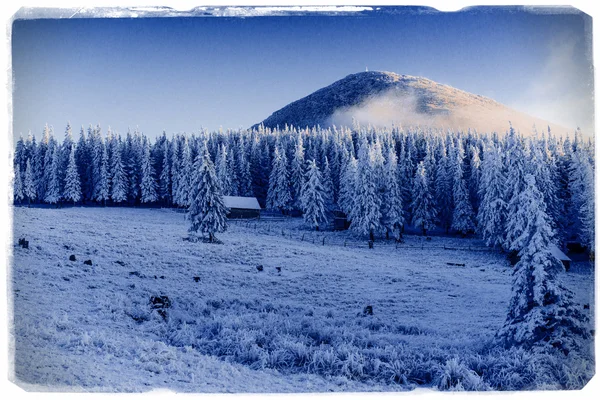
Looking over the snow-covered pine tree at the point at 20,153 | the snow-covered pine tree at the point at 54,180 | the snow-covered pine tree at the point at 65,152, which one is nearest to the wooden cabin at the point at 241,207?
the snow-covered pine tree at the point at 65,152

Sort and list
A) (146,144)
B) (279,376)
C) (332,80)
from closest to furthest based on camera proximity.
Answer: (279,376) < (332,80) < (146,144)

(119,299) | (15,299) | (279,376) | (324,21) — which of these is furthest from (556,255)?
(15,299)

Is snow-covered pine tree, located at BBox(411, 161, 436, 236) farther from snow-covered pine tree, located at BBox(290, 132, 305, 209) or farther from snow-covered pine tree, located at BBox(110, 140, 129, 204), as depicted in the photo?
snow-covered pine tree, located at BBox(110, 140, 129, 204)

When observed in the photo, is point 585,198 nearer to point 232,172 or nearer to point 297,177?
point 232,172

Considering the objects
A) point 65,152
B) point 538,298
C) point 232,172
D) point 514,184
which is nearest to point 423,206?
point 232,172

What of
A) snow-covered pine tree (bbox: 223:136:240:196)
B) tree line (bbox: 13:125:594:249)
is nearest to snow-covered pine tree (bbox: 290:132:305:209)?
tree line (bbox: 13:125:594:249)

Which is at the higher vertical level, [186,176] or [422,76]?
[422,76]

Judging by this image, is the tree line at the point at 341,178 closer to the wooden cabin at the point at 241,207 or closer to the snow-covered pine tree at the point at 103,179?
the snow-covered pine tree at the point at 103,179

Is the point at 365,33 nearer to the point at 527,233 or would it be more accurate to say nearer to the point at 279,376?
the point at 527,233
